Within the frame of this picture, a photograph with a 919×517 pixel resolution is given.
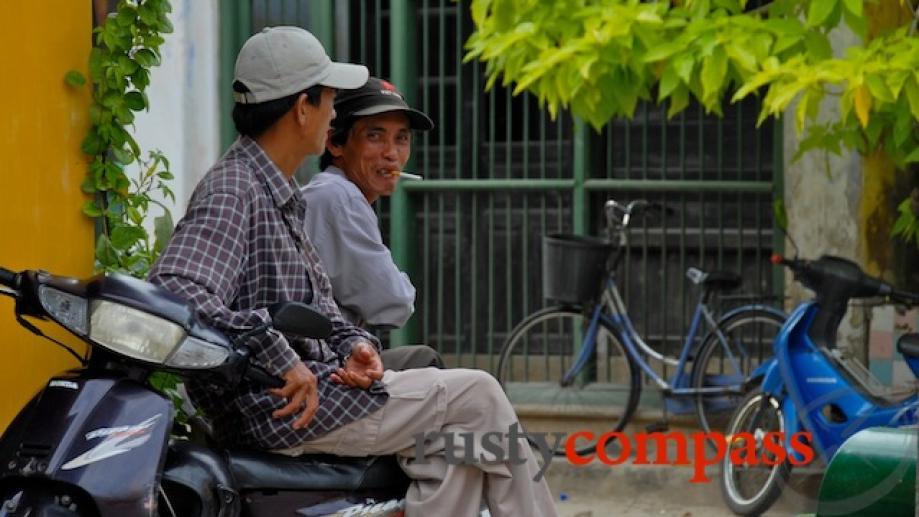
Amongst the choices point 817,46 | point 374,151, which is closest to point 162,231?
point 374,151

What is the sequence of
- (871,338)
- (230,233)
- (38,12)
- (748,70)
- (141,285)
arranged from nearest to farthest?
(141,285), (230,233), (38,12), (748,70), (871,338)

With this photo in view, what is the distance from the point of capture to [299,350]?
360cm

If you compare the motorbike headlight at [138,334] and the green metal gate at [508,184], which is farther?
the green metal gate at [508,184]

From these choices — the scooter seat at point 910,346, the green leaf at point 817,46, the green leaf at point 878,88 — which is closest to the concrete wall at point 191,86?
the green leaf at point 817,46

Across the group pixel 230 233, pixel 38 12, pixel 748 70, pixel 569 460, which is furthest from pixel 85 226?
pixel 569 460

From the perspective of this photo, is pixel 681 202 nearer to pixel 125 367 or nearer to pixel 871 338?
pixel 871 338

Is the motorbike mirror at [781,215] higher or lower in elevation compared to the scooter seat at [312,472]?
higher

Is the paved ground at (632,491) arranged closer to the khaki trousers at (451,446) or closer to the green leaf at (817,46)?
the green leaf at (817,46)

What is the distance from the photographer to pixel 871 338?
795cm

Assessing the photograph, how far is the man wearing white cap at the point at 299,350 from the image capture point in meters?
3.41

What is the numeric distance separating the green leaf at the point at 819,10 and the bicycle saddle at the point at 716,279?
2291mm

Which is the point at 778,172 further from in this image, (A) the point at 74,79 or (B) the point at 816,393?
(A) the point at 74,79

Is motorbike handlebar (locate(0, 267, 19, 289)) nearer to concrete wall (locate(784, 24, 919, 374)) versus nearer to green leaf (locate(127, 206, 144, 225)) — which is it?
green leaf (locate(127, 206, 144, 225))

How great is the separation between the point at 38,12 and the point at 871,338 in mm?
5041
